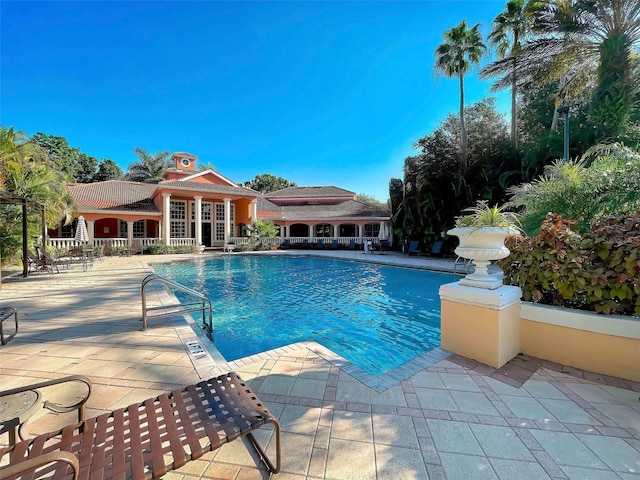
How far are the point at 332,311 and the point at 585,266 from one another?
5.22 m

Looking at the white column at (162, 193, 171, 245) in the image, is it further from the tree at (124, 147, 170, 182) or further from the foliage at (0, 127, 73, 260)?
the tree at (124, 147, 170, 182)

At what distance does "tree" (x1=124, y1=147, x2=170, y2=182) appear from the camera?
34.5 metres

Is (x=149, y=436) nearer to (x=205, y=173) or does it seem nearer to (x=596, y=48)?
(x=596, y=48)

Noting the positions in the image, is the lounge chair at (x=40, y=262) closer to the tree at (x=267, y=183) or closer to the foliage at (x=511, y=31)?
the foliage at (x=511, y=31)

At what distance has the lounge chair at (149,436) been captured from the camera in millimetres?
1317

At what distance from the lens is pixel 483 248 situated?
348 centimetres

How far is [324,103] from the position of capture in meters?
21.2

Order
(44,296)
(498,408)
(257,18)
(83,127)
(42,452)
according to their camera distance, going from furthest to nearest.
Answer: (83,127), (257,18), (44,296), (498,408), (42,452)

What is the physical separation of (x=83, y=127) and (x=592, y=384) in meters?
38.0

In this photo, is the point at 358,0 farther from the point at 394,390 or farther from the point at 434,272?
the point at 394,390

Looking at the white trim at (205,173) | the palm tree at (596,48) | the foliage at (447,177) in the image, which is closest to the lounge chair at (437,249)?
the foliage at (447,177)

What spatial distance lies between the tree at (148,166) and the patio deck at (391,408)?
35.7 meters

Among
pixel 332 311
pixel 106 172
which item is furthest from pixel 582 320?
pixel 106 172

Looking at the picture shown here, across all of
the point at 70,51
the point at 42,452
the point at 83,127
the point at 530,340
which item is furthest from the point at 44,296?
the point at 83,127
